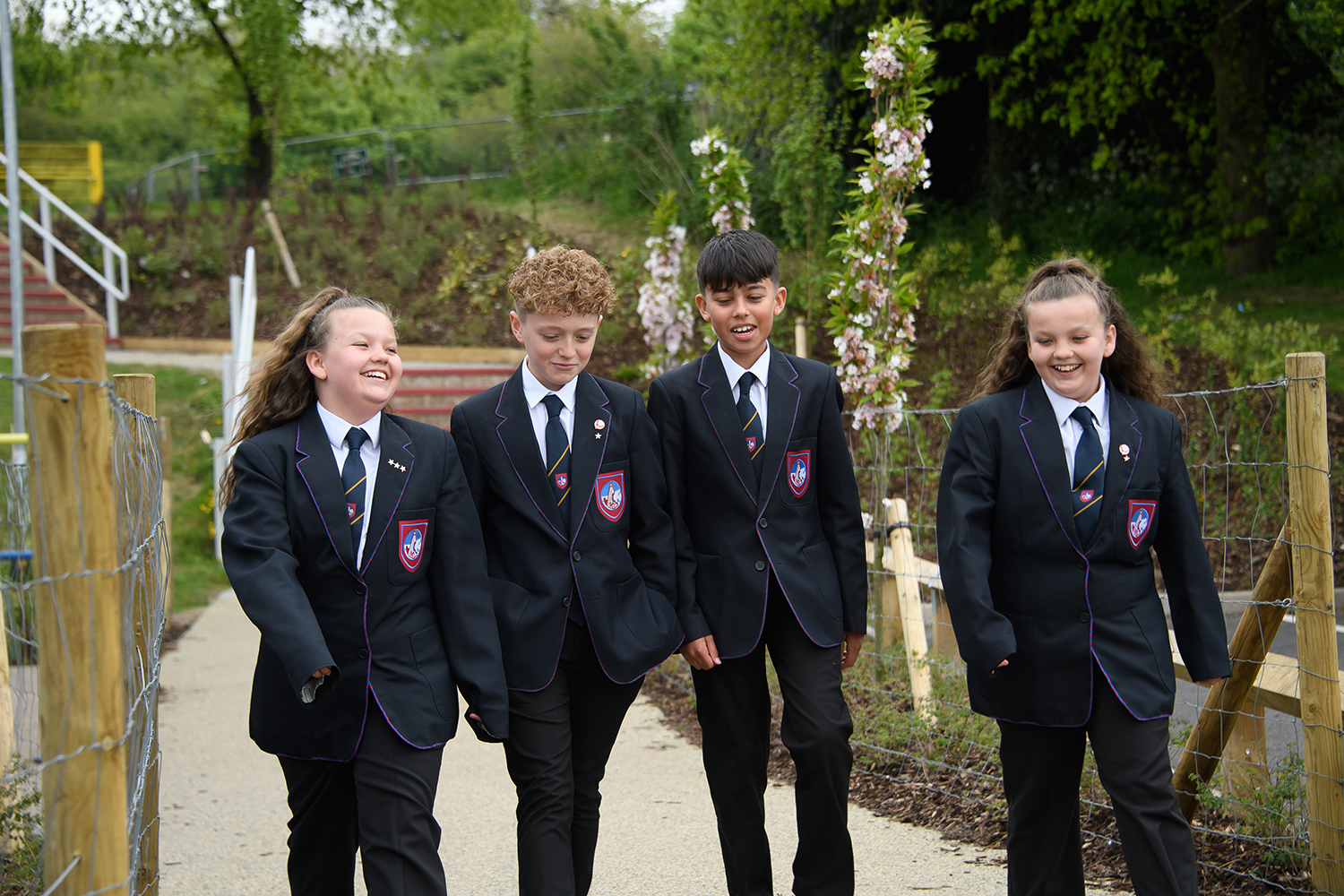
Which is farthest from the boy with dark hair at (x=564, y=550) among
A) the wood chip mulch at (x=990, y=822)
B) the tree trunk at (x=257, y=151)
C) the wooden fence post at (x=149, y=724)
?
the tree trunk at (x=257, y=151)

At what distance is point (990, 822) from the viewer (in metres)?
3.95

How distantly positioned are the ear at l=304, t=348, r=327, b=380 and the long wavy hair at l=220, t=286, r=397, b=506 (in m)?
0.01

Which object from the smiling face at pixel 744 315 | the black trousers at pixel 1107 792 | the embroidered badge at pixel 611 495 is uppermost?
the smiling face at pixel 744 315

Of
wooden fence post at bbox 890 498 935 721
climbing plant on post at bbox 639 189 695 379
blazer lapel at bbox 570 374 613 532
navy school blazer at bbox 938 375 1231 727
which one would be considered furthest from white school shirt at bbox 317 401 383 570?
climbing plant on post at bbox 639 189 695 379

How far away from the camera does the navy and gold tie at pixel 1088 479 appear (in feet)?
9.34

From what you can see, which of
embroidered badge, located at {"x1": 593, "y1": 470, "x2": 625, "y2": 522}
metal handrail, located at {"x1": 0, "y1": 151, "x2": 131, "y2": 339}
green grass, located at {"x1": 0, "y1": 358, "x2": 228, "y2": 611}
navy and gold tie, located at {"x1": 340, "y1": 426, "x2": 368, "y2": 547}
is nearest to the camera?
navy and gold tie, located at {"x1": 340, "y1": 426, "x2": 368, "y2": 547}

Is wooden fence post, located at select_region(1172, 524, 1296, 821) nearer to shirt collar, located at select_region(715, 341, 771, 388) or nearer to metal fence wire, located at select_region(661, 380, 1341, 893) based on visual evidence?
metal fence wire, located at select_region(661, 380, 1341, 893)

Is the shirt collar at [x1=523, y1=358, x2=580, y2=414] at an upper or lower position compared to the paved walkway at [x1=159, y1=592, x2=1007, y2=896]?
upper

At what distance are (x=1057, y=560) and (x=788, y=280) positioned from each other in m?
9.38

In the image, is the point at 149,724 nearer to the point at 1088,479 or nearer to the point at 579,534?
the point at 579,534

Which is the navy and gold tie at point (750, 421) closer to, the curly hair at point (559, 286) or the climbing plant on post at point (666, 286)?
the curly hair at point (559, 286)

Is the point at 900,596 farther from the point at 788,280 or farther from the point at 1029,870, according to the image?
the point at 788,280

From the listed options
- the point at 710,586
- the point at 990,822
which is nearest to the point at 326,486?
the point at 710,586

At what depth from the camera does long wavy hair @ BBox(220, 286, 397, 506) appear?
287cm
